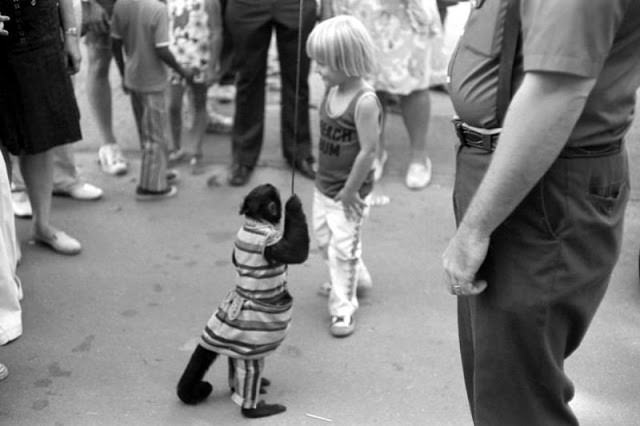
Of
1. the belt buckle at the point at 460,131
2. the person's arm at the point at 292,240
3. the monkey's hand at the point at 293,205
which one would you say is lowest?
the person's arm at the point at 292,240

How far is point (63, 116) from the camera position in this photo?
13.4 feet

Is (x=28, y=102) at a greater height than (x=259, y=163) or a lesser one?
greater

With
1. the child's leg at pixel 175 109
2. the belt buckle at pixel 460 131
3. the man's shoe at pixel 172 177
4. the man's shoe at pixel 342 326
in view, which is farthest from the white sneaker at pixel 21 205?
the belt buckle at pixel 460 131

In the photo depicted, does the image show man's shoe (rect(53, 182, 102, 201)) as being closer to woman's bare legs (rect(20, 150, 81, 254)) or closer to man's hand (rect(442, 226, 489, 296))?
woman's bare legs (rect(20, 150, 81, 254))

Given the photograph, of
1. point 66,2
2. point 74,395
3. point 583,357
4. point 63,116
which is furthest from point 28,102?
point 583,357

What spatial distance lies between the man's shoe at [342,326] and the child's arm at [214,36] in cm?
223

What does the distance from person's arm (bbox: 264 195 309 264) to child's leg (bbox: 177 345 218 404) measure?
47 cm

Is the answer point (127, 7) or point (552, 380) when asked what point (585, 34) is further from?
point (127, 7)

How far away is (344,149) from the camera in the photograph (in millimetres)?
3627

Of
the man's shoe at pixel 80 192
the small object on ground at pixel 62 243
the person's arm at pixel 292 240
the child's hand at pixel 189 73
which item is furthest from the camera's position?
the child's hand at pixel 189 73

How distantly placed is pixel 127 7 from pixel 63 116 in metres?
1.07

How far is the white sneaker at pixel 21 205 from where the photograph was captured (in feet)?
16.0

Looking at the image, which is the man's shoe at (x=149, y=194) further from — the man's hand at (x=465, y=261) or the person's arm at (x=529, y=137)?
the person's arm at (x=529, y=137)

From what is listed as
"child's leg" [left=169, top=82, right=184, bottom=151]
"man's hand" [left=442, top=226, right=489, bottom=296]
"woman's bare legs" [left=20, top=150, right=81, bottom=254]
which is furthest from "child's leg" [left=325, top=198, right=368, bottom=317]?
"child's leg" [left=169, top=82, right=184, bottom=151]
